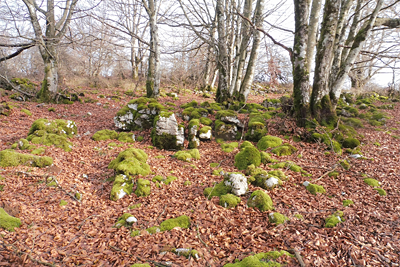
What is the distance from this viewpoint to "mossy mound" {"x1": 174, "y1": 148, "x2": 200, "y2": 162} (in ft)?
22.4

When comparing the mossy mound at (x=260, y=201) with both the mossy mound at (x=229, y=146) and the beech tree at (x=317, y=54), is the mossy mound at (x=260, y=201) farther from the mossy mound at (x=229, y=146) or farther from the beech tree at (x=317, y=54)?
the beech tree at (x=317, y=54)

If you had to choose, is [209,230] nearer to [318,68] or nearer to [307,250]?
[307,250]

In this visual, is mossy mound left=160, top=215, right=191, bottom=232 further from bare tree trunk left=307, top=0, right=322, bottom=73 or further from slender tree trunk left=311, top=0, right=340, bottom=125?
bare tree trunk left=307, top=0, right=322, bottom=73

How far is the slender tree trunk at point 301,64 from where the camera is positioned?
23.7ft

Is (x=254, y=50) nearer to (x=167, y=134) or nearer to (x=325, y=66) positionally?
(x=325, y=66)

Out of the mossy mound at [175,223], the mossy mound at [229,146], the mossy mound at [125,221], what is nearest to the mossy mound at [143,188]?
the mossy mound at [125,221]

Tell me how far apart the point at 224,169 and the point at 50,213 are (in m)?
4.17

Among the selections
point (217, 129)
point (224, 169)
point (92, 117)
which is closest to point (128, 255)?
point (224, 169)

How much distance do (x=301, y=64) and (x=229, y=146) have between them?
3.89 meters

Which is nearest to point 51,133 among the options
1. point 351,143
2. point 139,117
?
point 139,117

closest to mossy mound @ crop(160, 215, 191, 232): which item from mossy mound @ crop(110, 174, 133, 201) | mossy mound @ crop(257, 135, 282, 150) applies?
mossy mound @ crop(110, 174, 133, 201)

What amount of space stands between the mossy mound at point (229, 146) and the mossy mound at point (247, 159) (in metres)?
1.05

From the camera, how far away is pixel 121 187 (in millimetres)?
5023

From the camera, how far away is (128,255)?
3250 mm
